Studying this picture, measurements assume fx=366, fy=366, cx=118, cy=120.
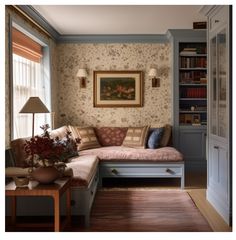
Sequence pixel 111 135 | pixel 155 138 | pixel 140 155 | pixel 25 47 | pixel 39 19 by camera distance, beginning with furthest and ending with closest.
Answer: pixel 111 135
pixel 155 138
pixel 140 155
pixel 39 19
pixel 25 47

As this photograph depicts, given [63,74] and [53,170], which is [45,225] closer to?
[53,170]

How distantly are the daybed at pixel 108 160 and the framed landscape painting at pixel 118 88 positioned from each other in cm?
54

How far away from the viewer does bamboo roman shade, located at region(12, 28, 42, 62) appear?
474 centimetres

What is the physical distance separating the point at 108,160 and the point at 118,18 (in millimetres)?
2151

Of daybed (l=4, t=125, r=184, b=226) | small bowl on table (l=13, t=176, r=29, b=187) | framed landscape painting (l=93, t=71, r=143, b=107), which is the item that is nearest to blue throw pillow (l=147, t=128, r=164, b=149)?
daybed (l=4, t=125, r=184, b=226)

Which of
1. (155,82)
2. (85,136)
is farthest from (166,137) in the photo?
(85,136)

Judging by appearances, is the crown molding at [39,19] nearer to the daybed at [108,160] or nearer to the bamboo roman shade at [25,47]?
the bamboo roman shade at [25,47]

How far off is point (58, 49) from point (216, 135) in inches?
148

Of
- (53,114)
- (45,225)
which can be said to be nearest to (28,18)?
(53,114)

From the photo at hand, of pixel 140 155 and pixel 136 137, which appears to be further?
pixel 136 137

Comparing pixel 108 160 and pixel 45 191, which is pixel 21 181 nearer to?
pixel 45 191

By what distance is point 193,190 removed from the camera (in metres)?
5.31

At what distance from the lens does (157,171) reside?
559 centimetres

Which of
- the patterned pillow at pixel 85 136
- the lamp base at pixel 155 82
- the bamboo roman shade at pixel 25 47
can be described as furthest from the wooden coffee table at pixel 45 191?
the lamp base at pixel 155 82
